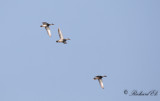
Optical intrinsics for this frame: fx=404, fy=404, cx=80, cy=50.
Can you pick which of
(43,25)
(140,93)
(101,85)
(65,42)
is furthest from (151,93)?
(43,25)

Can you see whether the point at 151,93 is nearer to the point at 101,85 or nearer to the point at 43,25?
the point at 101,85

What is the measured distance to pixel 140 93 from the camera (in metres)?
82.1

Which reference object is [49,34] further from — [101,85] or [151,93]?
[151,93]

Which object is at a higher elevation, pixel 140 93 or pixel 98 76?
pixel 98 76

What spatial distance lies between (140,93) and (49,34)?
25.4 m

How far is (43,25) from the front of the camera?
93.1 metres

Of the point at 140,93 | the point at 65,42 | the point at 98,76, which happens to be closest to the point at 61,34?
the point at 65,42

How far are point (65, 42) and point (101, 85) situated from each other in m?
12.5

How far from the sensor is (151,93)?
3167 inches

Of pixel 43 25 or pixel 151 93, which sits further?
pixel 43 25

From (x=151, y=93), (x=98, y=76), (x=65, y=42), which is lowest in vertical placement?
(x=151, y=93)

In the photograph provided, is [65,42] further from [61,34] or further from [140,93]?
[140,93]

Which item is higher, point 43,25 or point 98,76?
point 43,25

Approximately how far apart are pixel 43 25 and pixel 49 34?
250 cm
